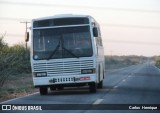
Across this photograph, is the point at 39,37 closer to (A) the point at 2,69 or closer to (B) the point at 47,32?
(B) the point at 47,32

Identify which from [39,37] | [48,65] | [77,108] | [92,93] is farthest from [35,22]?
[77,108]

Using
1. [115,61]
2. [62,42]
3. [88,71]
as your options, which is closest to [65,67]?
[88,71]

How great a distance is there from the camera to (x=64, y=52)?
21.0 meters

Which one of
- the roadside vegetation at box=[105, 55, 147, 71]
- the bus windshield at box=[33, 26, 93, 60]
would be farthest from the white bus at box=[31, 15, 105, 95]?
the roadside vegetation at box=[105, 55, 147, 71]

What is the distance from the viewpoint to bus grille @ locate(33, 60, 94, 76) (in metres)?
20.7

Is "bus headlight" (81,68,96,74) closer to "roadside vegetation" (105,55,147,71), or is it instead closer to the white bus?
the white bus

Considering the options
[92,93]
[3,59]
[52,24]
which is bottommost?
[92,93]

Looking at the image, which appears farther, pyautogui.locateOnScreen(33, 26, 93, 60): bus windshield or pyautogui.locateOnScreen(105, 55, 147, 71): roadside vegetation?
pyautogui.locateOnScreen(105, 55, 147, 71): roadside vegetation

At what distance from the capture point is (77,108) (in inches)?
591

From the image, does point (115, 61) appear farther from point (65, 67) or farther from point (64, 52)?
point (65, 67)

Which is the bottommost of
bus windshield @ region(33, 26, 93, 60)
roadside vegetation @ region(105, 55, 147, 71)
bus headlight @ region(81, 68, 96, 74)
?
roadside vegetation @ region(105, 55, 147, 71)

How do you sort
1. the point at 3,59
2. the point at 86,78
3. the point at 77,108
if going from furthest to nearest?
the point at 3,59 < the point at 86,78 < the point at 77,108

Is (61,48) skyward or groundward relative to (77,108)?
skyward

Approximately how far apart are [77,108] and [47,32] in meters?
6.82
